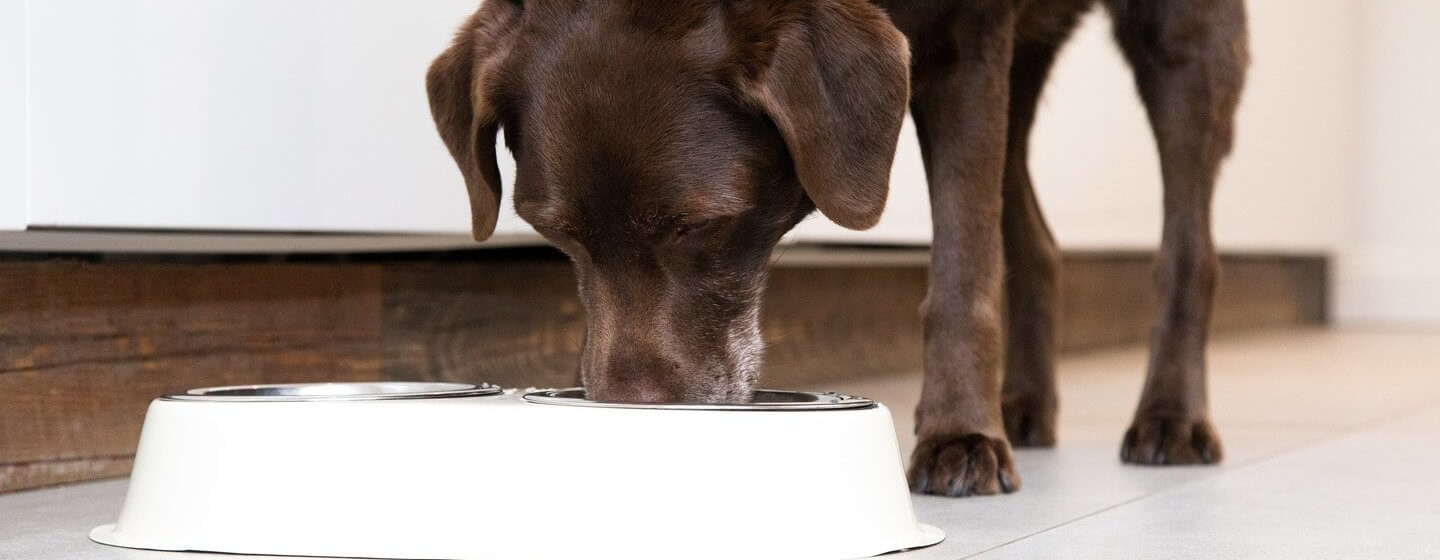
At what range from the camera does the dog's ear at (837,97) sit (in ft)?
6.20

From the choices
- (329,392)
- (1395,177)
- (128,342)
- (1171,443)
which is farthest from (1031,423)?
(1395,177)

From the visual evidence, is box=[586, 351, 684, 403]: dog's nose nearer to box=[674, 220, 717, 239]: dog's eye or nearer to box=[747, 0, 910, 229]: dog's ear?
box=[674, 220, 717, 239]: dog's eye

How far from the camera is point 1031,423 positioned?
2.79 m

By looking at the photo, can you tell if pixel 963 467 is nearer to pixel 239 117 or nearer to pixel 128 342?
pixel 239 117

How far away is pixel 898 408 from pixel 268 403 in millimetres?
2036

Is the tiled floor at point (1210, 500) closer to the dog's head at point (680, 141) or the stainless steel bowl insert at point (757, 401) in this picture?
the stainless steel bowl insert at point (757, 401)

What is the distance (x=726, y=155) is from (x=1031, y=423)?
42.3 inches

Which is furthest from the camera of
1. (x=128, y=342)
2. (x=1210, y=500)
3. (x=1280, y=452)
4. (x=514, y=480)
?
(x=1280, y=452)

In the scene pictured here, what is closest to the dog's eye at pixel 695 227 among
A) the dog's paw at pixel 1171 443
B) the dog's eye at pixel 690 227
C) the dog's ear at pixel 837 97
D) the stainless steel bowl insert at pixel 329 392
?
the dog's eye at pixel 690 227

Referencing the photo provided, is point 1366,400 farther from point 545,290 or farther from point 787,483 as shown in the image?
point 787,483

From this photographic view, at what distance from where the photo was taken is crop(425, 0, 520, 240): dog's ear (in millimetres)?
2074

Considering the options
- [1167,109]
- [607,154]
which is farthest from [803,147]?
[1167,109]

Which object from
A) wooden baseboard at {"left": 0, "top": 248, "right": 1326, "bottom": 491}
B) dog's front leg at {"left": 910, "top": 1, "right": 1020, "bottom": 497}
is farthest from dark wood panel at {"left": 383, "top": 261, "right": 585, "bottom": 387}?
dog's front leg at {"left": 910, "top": 1, "right": 1020, "bottom": 497}

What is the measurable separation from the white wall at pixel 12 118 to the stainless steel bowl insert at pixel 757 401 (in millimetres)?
648
